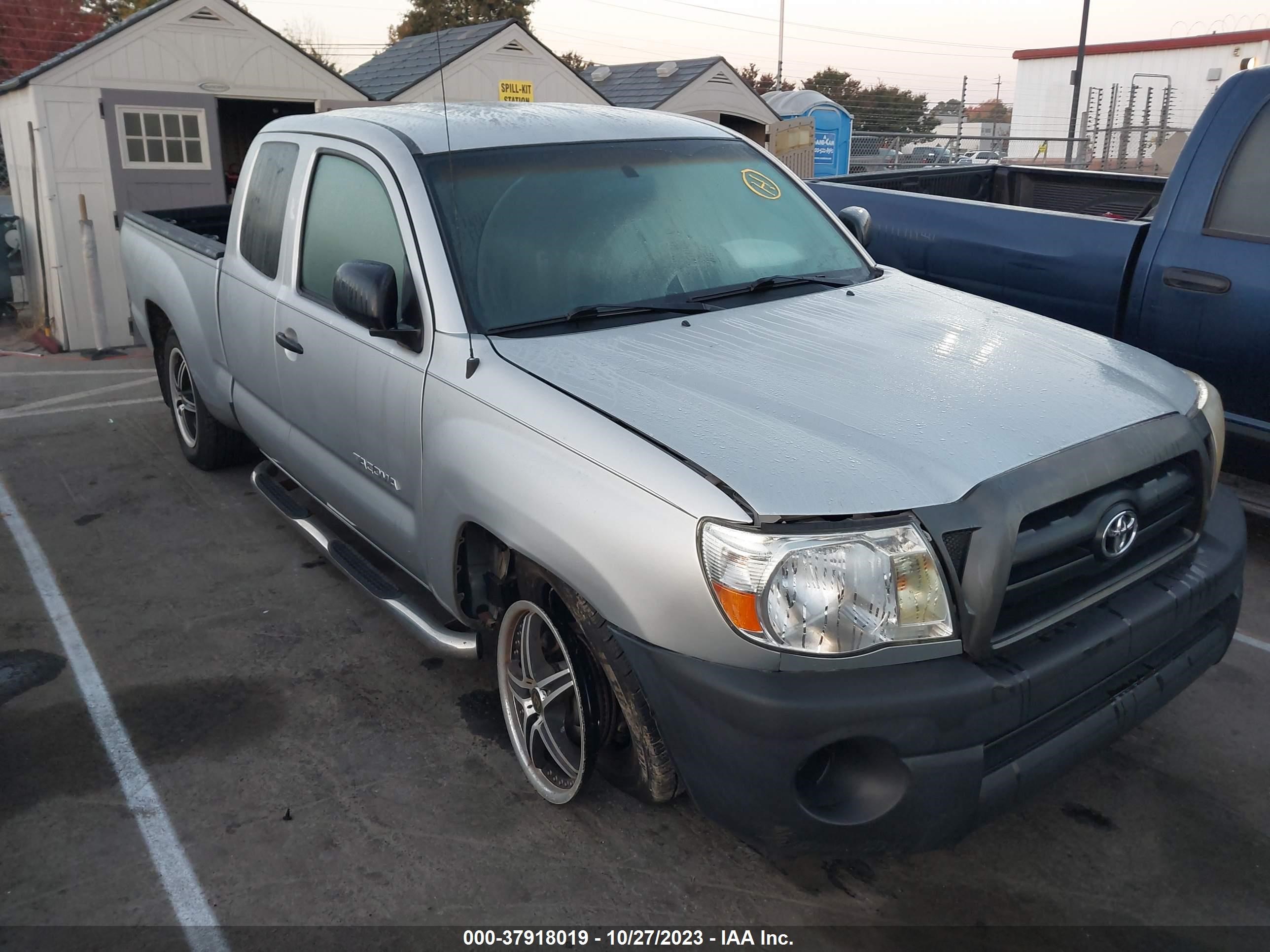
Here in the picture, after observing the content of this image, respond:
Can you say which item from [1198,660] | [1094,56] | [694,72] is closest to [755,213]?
[1198,660]

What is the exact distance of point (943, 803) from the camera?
7.59ft

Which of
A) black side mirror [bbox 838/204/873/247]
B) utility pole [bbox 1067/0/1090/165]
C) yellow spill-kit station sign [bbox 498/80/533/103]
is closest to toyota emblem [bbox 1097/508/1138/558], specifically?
black side mirror [bbox 838/204/873/247]

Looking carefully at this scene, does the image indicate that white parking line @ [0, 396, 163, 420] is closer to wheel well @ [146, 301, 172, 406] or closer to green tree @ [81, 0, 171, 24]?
wheel well @ [146, 301, 172, 406]

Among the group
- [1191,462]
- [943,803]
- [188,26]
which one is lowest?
[943,803]

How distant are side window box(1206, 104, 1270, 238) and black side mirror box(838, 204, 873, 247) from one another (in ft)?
4.70

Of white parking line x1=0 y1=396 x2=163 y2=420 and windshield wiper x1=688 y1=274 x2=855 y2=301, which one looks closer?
windshield wiper x1=688 y1=274 x2=855 y2=301

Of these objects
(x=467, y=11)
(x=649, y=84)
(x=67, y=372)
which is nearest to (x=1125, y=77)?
(x=467, y=11)

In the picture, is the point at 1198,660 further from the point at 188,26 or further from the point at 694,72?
the point at 694,72

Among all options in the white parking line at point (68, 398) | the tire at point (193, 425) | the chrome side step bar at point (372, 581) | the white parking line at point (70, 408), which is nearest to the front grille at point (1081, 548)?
the chrome side step bar at point (372, 581)

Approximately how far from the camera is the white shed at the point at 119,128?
10.3 meters

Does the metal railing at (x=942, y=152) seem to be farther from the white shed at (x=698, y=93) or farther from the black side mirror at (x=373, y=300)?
the black side mirror at (x=373, y=300)

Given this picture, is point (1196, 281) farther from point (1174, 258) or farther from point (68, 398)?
point (68, 398)

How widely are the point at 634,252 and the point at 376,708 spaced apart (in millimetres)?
1792

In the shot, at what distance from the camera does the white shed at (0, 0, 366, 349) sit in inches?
404
